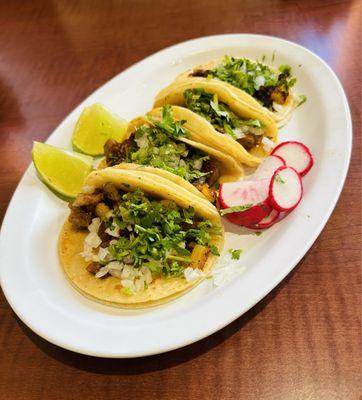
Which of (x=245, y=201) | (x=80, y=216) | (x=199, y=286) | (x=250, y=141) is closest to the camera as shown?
(x=199, y=286)

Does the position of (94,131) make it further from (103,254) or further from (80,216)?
(103,254)

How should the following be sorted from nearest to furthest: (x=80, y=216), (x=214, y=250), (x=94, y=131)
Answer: (x=214, y=250) → (x=80, y=216) → (x=94, y=131)

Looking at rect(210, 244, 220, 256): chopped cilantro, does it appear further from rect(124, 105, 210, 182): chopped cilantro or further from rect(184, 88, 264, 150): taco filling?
rect(184, 88, 264, 150): taco filling

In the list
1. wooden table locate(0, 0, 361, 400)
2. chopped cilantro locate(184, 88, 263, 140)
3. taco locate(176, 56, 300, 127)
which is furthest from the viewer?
taco locate(176, 56, 300, 127)

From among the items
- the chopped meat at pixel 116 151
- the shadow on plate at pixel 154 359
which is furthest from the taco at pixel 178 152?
the shadow on plate at pixel 154 359

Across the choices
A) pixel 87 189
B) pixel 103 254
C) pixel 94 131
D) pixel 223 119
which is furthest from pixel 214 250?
pixel 94 131

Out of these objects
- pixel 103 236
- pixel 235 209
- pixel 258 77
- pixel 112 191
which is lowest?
pixel 103 236

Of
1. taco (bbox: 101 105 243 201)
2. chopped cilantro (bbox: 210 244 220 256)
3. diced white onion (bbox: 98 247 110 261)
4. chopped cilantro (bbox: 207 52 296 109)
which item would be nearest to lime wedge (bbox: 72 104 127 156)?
taco (bbox: 101 105 243 201)

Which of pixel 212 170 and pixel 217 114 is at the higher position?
pixel 217 114
